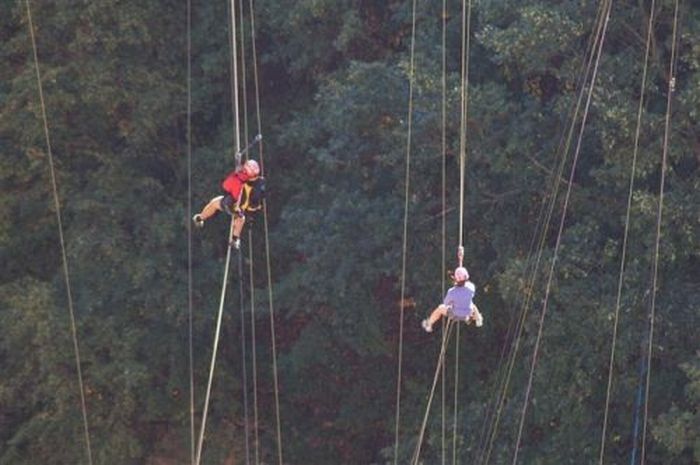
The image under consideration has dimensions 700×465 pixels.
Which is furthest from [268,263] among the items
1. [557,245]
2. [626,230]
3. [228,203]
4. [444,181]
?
[228,203]

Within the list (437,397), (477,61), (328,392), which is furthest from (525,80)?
(328,392)

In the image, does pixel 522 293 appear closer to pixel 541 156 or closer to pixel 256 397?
pixel 541 156

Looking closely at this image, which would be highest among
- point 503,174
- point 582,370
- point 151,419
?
point 503,174

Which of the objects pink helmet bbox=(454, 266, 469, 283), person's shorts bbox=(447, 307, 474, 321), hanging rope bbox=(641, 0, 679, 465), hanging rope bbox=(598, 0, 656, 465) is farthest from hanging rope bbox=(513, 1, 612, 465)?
pink helmet bbox=(454, 266, 469, 283)

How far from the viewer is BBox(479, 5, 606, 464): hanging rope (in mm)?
15547

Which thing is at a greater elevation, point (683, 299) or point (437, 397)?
point (683, 299)

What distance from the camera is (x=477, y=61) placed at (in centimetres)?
1756

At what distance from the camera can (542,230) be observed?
16375 millimetres

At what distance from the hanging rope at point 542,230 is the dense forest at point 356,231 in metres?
0.05

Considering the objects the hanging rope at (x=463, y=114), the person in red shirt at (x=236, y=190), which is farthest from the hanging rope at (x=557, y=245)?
the person in red shirt at (x=236, y=190)

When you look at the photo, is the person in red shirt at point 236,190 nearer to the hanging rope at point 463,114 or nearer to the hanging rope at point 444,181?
the hanging rope at point 463,114

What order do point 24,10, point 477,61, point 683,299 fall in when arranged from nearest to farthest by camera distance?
1. point 683,299
2. point 477,61
3. point 24,10

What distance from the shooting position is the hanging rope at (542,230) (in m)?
15.5

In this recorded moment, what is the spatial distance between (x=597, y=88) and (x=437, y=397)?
4469 mm
